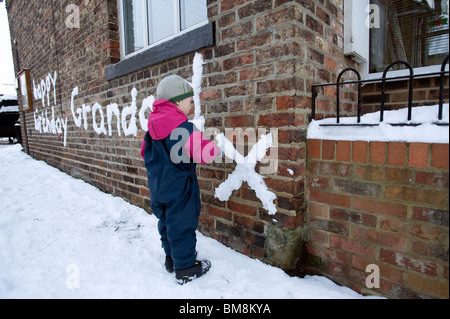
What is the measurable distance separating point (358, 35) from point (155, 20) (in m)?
1.93

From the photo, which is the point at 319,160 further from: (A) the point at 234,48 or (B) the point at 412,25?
(B) the point at 412,25

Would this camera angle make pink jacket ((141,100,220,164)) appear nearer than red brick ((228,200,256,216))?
Yes

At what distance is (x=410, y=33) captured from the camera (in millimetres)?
1880

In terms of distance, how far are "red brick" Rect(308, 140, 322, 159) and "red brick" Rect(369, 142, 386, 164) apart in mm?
281

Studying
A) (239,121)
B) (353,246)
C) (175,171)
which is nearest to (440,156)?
(353,246)

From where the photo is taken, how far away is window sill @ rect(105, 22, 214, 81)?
184 centimetres

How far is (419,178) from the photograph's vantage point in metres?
1.23

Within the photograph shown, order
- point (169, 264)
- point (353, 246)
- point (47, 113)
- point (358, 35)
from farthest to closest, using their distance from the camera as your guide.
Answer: point (47, 113) → point (358, 35) → point (169, 264) → point (353, 246)

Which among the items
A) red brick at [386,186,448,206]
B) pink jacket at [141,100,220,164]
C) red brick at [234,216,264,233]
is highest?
pink jacket at [141,100,220,164]

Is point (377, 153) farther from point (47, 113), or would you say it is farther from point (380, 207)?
point (47, 113)

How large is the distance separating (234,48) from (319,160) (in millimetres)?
909

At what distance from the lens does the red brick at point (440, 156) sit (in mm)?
1146

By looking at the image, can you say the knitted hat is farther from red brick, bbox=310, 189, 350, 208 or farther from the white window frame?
the white window frame

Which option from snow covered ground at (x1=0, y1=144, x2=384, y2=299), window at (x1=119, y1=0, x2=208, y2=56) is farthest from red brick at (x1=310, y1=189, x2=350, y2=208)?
window at (x1=119, y1=0, x2=208, y2=56)
